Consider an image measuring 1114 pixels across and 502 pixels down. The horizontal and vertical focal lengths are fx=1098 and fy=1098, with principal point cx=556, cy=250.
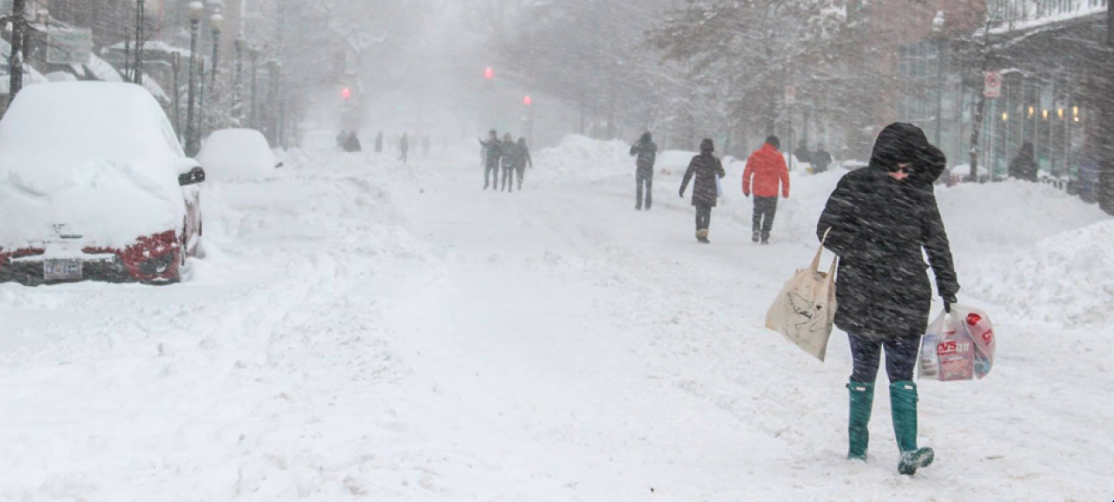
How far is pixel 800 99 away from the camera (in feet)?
113

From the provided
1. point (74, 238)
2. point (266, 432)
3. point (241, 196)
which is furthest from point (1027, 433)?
point (241, 196)

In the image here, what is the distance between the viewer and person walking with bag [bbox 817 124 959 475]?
521 cm

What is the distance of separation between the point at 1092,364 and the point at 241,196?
48.3 ft

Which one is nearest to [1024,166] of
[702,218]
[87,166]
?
[702,218]

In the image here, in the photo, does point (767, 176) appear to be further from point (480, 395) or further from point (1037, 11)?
point (1037, 11)

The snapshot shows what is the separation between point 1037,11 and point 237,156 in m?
22.1

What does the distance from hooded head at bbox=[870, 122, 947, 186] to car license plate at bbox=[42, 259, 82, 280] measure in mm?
7039

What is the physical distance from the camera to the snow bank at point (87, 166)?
31.0 ft

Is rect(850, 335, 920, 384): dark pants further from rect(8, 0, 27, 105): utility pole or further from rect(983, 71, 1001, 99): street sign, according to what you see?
rect(983, 71, 1001, 99): street sign

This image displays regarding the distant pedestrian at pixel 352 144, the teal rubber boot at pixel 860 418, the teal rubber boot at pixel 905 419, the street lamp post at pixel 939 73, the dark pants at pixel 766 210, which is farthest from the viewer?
the distant pedestrian at pixel 352 144

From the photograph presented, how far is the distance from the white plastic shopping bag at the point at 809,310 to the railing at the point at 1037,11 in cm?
2094

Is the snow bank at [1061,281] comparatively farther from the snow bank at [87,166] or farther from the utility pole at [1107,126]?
the snow bank at [87,166]

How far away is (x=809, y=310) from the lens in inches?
218

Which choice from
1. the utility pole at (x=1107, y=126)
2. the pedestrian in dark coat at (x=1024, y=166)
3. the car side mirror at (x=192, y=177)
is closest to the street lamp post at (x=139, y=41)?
the car side mirror at (x=192, y=177)
